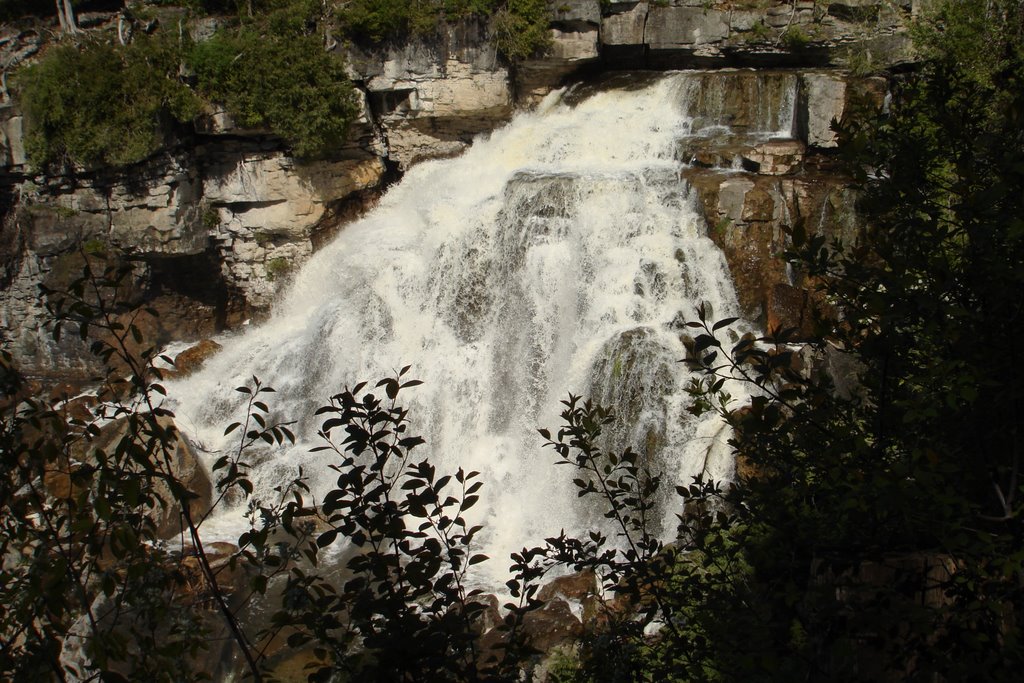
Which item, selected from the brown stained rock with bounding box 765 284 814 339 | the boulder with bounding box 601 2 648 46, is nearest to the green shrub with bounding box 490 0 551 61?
the boulder with bounding box 601 2 648 46

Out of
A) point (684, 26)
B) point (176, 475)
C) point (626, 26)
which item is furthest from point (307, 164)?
point (684, 26)

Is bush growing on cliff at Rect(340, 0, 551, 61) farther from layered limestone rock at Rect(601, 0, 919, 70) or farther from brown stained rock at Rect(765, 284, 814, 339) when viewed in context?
brown stained rock at Rect(765, 284, 814, 339)

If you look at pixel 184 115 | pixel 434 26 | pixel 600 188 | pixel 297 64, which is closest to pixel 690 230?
pixel 600 188

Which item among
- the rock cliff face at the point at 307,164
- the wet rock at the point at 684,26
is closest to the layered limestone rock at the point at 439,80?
the rock cliff face at the point at 307,164

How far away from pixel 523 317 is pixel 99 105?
7.40m

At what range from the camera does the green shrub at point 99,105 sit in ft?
40.1

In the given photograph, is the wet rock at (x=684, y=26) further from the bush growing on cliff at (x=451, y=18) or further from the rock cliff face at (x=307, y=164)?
the bush growing on cliff at (x=451, y=18)

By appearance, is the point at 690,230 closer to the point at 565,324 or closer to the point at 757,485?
the point at 565,324

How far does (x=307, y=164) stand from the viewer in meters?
13.2

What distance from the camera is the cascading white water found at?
9.20 m

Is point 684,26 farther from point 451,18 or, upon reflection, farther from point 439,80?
point 439,80

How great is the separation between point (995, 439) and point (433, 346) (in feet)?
29.4

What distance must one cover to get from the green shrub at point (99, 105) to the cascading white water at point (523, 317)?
3.31 metres

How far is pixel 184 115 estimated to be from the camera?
40.5 ft
